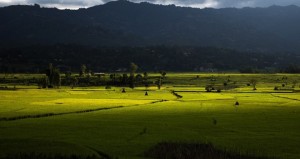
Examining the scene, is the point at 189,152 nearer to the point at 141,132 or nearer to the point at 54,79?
the point at 141,132

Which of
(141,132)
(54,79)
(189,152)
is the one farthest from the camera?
(54,79)

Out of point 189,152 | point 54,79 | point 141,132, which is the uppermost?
point 54,79

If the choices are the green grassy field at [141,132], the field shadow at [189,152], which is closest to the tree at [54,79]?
the green grassy field at [141,132]

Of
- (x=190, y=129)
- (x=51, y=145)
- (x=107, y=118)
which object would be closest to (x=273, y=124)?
(x=190, y=129)

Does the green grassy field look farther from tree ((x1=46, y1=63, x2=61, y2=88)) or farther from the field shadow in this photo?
tree ((x1=46, y1=63, x2=61, y2=88))

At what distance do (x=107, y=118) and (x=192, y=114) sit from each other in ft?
46.0

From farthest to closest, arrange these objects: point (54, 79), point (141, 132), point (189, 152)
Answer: point (54, 79) → point (141, 132) → point (189, 152)

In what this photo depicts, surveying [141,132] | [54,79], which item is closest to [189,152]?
[141,132]

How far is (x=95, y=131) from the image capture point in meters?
50.5

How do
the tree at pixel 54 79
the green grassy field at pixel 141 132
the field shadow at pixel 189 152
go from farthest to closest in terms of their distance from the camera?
the tree at pixel 54 79, the green grassy field at pixel 141 132, the field shadow at pixel 189 152

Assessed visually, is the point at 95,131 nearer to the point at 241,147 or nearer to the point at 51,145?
the point at 51,145

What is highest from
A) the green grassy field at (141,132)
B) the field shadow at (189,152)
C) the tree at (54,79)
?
the tree at (54,79)

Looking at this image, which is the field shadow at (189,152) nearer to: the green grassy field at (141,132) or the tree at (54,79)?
the green grassy field at (141,132)

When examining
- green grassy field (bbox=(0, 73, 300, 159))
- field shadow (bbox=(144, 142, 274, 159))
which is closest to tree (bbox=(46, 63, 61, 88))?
green grassy field (bbox=(0, 73, 300, 159))
